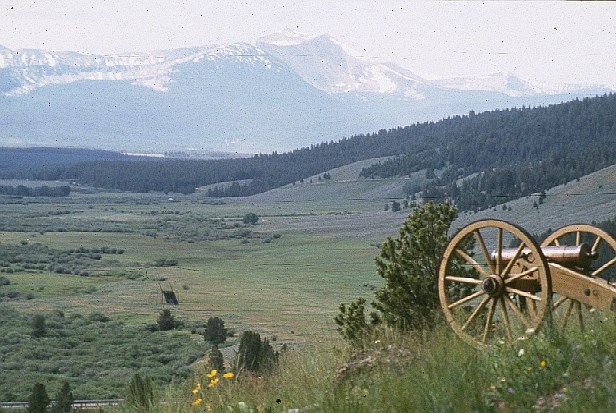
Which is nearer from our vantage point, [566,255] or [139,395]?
[139,395]

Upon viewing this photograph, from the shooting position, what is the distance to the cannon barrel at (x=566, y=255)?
440 inches

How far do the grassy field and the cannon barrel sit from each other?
3625 centimetres

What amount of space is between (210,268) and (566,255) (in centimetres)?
12175

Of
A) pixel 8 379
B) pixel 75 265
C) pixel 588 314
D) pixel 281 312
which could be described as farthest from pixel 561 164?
pixel 588 314

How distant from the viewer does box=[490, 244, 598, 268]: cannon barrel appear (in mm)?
11188

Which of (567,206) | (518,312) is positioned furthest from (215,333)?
(567,206)

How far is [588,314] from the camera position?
10.8 metres

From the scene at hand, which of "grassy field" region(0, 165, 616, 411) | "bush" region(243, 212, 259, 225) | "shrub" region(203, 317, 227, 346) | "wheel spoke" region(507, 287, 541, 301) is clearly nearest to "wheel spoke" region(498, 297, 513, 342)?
"wheel spoke" region(507, 287, 541, 301)

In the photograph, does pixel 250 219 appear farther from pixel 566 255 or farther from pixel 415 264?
pixel 566 255

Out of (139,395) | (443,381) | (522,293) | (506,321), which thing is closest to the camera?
(443,381)

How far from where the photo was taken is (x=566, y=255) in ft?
37.2

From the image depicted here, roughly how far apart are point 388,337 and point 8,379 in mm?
42007

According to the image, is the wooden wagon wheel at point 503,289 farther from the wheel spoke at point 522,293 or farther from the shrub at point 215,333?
the shrub at point 215,333

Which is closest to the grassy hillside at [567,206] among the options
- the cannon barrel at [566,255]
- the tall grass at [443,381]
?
the cannon barrel at [566,255]
